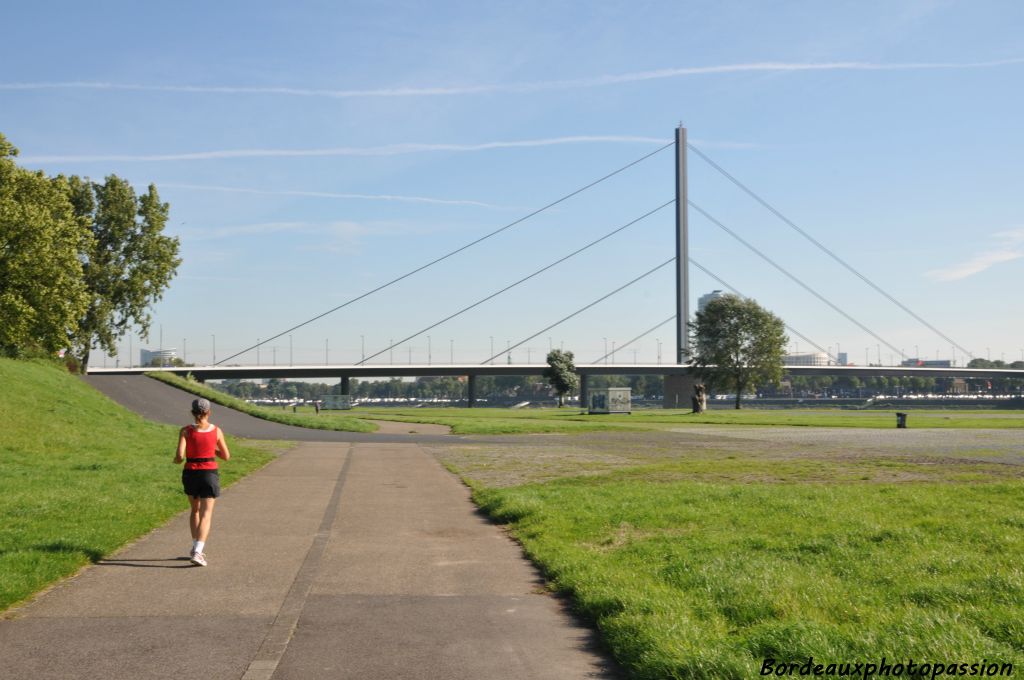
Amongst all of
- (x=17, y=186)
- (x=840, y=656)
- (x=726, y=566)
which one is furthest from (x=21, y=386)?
(x=840, y=656)

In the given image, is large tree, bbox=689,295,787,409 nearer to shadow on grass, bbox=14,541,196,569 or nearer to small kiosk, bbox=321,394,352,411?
small kiosk, bbox=321,394,352,411

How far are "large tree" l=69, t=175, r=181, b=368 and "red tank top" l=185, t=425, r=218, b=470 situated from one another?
59805mm

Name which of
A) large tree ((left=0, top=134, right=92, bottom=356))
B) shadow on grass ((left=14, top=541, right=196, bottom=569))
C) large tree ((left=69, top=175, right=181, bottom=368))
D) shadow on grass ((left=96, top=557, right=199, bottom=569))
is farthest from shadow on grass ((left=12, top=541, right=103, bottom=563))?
large tree ((left=69, top=175, right=181, bottom=368))

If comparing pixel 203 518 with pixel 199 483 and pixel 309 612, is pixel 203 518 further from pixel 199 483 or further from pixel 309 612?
pixel 309 612

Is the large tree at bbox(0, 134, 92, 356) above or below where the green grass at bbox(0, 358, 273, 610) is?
above

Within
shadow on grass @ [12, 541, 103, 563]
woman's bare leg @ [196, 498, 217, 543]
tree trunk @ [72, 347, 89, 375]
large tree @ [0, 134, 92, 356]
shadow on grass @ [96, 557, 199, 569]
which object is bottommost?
shadow on grass @ [96, 557, 199, 569]

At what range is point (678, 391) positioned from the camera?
138m

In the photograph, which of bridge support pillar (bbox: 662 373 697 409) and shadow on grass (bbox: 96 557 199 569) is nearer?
shadow on grass (bbox: 96 557 199 569)

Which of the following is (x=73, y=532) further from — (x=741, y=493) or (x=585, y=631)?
(x=741, y=493)

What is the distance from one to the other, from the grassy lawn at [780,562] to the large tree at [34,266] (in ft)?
89.0

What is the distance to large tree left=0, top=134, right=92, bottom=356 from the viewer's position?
38469 millimetres

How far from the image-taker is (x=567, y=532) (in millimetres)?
12172

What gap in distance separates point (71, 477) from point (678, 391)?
12403cm

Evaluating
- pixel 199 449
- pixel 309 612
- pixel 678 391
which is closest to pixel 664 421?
pixel 199 449
